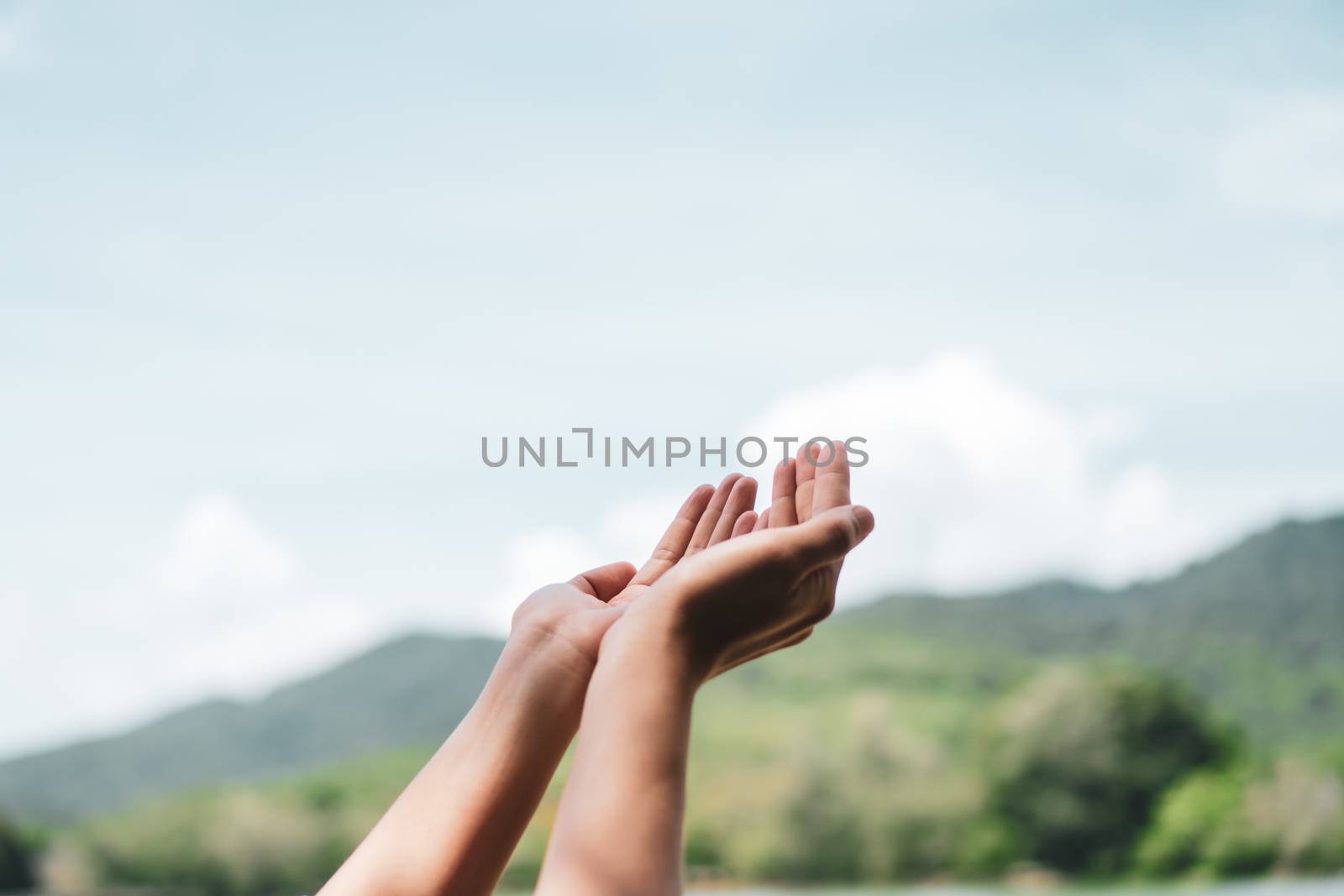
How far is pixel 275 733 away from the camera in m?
9.45

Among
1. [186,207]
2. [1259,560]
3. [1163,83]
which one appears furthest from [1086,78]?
[186,207]

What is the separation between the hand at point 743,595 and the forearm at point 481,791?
0.41 ft

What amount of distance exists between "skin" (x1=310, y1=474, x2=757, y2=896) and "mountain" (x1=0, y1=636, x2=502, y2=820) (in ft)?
26.5

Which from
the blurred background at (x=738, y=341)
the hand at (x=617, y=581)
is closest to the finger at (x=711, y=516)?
the hand at (x=617, y=581)

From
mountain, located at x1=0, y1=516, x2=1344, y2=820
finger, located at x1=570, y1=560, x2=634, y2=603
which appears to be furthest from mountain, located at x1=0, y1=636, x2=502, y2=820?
finger, located at x1=570, y1=560, x2=634, y2=603

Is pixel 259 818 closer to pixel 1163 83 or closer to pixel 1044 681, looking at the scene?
pixel 1044 681

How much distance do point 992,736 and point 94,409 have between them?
24.3 feet

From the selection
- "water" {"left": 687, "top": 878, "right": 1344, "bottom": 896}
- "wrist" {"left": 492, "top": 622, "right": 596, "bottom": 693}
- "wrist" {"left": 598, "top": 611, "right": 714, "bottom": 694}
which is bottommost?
"water" {"left": 687, "top": 878, "right": 1344, "bottom": 896}

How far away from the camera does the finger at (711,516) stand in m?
0.98

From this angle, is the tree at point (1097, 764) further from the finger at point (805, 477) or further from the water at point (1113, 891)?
the finger at point (805, 477)

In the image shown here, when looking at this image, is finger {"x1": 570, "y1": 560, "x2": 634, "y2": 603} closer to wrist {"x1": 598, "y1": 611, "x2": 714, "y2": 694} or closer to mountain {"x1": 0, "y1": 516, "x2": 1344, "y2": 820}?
wrist {"x1": 598, "y1": 611, "x2": 714, "y2": 694}

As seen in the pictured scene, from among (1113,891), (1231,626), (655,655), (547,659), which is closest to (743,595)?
(655,655)

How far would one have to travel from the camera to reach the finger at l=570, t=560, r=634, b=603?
3.19ft

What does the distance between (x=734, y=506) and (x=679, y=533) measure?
2.1 inches
